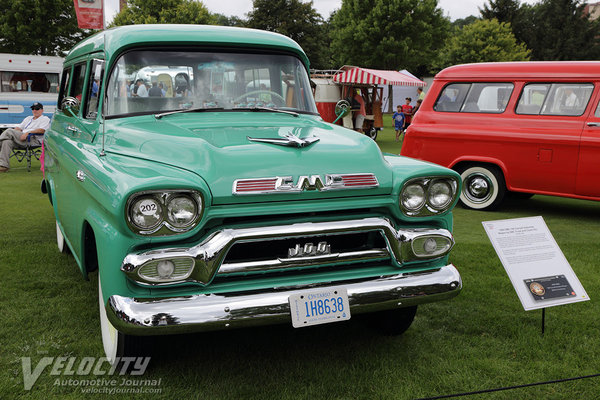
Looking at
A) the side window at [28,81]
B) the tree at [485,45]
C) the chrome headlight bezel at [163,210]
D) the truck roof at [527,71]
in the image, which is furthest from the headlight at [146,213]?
the tree at [485,45]

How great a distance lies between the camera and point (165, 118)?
3.68 metres

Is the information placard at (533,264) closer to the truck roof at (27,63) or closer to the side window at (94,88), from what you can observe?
the side window at (94,88)

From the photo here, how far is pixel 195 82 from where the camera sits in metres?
3.87

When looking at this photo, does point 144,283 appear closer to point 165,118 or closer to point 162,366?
point 162,366

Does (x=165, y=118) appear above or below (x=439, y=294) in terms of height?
above

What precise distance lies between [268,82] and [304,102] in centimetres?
33

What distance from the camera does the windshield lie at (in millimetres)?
3760

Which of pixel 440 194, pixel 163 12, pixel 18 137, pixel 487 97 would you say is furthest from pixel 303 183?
pixel 163 12

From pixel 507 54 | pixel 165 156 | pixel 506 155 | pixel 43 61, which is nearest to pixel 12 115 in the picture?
pixel 43 61

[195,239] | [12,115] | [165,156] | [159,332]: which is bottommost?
[12,115]

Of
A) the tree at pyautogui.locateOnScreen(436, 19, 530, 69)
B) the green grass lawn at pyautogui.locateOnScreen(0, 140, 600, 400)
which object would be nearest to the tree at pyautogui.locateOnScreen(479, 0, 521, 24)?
the tree at pyautogui.locateOnScreen(436, 19, 530, 69)

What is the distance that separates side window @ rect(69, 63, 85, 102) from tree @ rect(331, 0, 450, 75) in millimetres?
36112

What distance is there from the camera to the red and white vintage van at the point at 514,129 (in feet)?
23.8

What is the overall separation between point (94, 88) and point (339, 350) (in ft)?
8.21
